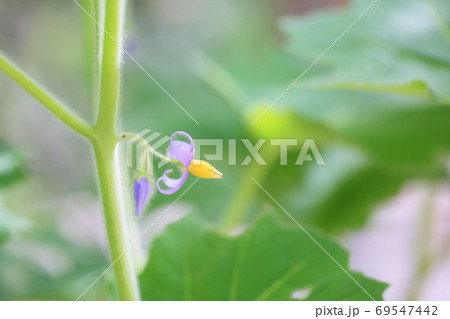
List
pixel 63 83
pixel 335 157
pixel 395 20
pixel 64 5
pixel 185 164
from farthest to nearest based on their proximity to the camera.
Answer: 1. pixel 64 5
2. pixel 63 83
3. pixel 335 157
4. pixel 395 20
5. pixel 185 164

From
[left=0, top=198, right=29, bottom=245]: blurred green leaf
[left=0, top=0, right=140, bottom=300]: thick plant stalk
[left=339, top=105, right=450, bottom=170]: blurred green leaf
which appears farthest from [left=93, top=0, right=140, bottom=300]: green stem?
[left=339, top=105, right=450, bottom=170]: blurred green leaf

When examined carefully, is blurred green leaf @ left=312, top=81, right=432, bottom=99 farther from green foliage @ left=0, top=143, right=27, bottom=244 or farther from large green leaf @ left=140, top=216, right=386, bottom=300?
green foliage @ left=0, top=143, right=27, bottom=244

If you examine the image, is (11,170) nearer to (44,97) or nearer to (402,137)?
(44,97)

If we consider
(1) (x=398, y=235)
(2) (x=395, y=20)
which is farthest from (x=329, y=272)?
(1) (x=398, y=235)

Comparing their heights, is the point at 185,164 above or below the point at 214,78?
below

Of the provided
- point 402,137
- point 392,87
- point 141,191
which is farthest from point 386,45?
point 141,191

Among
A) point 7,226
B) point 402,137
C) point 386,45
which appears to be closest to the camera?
point 7,226
